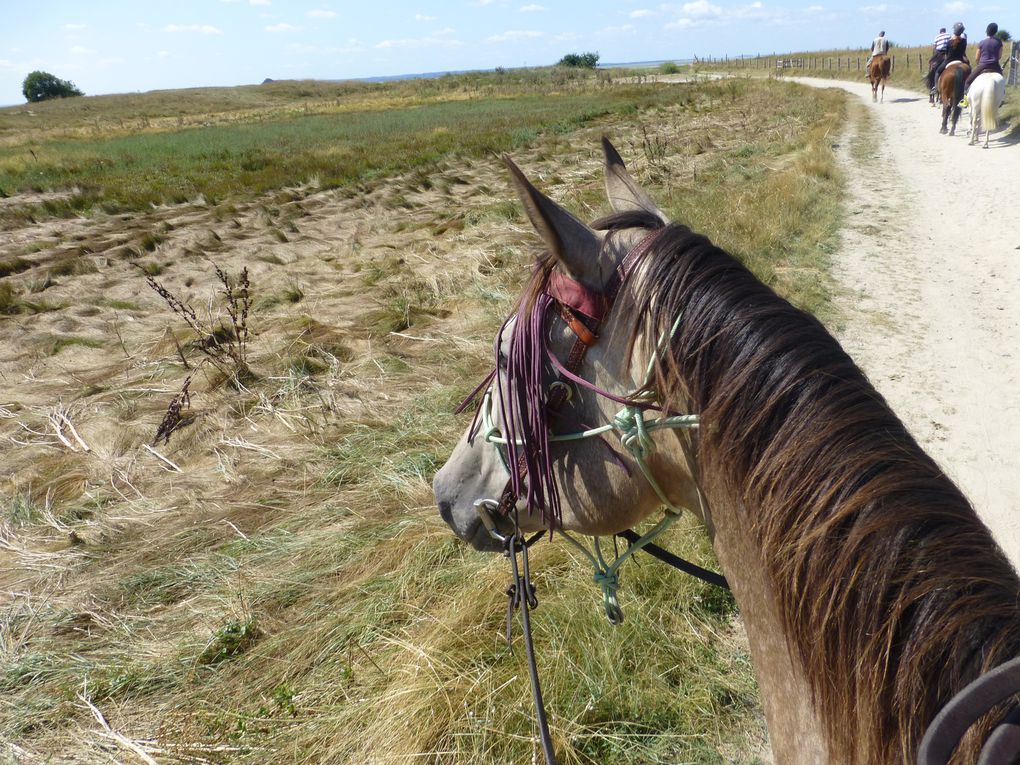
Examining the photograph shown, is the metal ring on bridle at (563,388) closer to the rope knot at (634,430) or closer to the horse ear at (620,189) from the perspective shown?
the rope knot at (634,430)

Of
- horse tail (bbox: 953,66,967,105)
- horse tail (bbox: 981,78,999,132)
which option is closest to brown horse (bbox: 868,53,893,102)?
horse tail (bbox: 953,66,967,105)

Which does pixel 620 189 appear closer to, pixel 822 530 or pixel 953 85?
pixel 822 530

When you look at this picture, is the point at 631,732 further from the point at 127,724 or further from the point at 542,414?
the point at 127,724

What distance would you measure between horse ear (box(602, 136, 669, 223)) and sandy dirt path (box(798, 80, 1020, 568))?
287 centimetres

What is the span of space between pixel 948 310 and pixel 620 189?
5.67 meters

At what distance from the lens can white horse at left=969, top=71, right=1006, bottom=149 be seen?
11.9m

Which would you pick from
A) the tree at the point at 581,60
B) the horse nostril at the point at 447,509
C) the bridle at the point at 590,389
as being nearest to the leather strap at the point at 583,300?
the bridle at the point at 590,389

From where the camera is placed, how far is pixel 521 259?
798 centimetres

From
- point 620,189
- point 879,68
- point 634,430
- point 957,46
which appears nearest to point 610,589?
point 634,430

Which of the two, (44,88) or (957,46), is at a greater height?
(44,88)

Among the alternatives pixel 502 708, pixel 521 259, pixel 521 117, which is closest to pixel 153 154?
pixel 521 117

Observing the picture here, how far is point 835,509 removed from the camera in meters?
1.02

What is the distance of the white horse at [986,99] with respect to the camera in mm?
11852

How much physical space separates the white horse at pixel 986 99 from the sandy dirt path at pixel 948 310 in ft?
4.57
